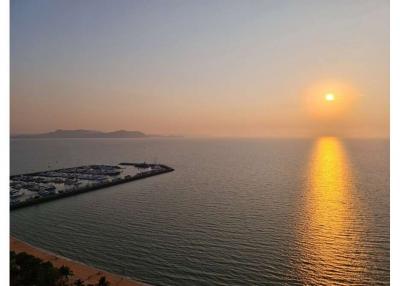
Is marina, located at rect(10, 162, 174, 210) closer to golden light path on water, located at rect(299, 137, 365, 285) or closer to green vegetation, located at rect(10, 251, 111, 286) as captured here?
green vegetation, located at rect(10, 251, 111, 286)

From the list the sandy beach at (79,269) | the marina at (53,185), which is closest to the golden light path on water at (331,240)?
the sandy beach at (79,269)

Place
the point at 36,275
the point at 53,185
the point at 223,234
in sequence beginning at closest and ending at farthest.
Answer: the point at 36,275, the point at 223,234, the point at 53,185

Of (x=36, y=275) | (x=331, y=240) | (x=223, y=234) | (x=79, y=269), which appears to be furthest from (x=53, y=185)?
(x=331, y=240)

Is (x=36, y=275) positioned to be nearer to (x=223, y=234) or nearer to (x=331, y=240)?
(x=223, y=234)

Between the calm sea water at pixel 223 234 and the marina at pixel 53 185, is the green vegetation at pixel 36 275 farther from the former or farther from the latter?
the marina at pixel 53 185

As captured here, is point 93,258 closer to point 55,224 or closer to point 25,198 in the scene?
point 55,224

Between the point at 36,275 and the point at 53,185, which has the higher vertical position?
the point at 36,275
